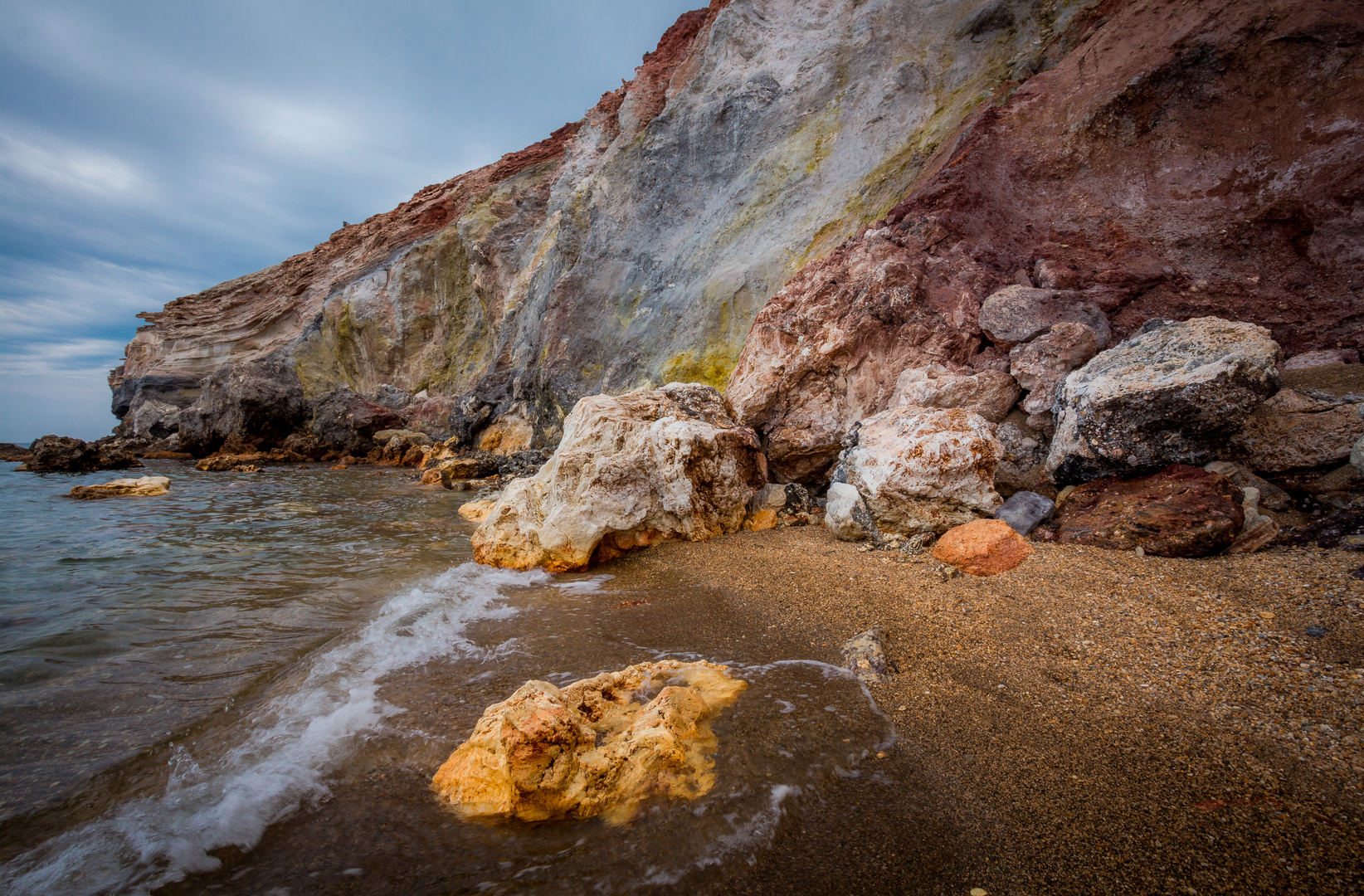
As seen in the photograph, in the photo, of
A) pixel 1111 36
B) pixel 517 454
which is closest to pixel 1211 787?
pixel 1111 36

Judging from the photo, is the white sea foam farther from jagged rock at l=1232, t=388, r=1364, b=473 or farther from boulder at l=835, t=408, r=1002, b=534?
jagged rock at l=1232, t=388, r=1364, b=473

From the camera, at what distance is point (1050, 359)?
5.84m

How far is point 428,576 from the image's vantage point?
526 centimetres

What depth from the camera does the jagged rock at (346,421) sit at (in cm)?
2275

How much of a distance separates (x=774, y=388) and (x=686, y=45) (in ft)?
63.2

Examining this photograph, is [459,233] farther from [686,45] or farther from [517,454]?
[517,454]

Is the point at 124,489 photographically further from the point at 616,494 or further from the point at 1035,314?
the point at 1035,314

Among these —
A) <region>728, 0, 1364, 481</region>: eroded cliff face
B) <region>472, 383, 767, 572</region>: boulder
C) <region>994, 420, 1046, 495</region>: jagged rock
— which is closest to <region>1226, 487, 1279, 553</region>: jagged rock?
<region>994, 420, 1046, 495</region>: jagged rock

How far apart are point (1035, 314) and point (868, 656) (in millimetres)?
5510

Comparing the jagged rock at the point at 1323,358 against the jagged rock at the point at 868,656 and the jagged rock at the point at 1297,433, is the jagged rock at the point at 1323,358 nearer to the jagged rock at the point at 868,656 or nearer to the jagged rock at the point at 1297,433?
the jagged rock at the point at 1297,433

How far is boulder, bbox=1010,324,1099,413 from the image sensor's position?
5.73 metres

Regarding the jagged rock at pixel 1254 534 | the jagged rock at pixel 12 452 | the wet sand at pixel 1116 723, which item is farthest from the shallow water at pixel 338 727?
the jagged rock at pixel 12 452

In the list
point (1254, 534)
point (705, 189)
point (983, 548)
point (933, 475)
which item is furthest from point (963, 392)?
point (705, 189)

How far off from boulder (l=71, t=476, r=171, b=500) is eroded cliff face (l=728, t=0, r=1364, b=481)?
1290cm
